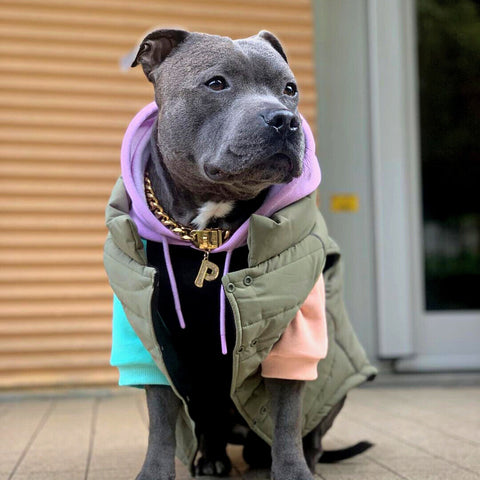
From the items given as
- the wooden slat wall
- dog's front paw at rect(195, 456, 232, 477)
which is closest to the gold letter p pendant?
dog's front paw at rect(195, 456, 232, 477)

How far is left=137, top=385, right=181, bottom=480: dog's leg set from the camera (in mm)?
2674

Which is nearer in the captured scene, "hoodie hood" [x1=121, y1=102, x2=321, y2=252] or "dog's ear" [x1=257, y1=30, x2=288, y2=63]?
"hoodie hood" [x1=121, y1=102, x2=321, y2=252]

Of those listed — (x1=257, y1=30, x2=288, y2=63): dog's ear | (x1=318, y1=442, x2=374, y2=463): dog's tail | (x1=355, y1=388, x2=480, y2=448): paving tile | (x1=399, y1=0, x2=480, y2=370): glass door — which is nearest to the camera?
(x1=257, y1=30, x2=288, y2=63): dog's ear

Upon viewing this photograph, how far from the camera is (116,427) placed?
4203mm

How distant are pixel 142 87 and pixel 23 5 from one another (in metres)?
0.91

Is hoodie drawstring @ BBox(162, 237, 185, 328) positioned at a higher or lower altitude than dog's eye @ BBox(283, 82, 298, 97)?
lower

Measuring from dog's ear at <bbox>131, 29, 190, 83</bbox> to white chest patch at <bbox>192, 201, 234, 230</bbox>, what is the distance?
0.50 metres

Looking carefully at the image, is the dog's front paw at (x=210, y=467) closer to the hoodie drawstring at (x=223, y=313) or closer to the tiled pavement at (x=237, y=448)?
the tiled pavement at (x=237, y=448)

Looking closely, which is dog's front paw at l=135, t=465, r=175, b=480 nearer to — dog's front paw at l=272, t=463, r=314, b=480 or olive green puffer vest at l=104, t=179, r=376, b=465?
olive green puffer vest at l=104, t=179, r=376, b=465

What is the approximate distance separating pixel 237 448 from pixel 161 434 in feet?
3.32

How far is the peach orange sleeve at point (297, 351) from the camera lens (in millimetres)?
2686

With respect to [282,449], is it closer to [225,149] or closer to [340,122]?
[225,149]

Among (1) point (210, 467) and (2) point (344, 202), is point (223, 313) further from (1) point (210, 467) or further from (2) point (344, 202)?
(2) point (344, 202)

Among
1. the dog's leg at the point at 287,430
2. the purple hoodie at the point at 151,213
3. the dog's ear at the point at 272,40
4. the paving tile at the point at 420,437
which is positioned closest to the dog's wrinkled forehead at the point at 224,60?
the dog's ear at the point at 272,40
